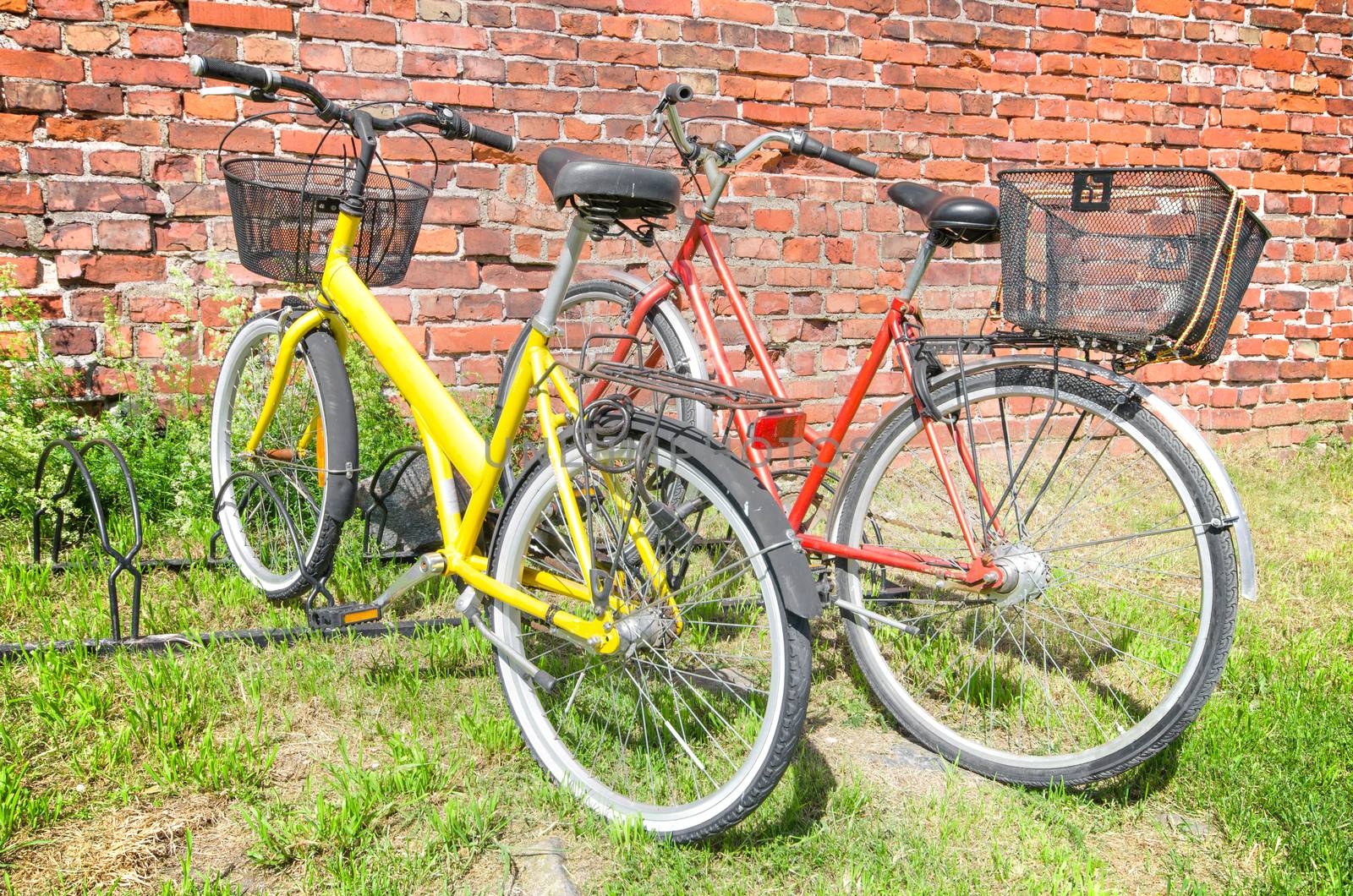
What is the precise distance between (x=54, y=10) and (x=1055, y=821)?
12.3 feet

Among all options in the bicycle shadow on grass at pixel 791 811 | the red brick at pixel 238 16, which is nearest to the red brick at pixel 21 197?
the red brick at pixel 238 16

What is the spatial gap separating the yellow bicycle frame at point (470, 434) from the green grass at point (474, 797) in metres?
0.37

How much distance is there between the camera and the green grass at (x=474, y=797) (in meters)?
1.77

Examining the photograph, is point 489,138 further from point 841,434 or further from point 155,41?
point 155,41

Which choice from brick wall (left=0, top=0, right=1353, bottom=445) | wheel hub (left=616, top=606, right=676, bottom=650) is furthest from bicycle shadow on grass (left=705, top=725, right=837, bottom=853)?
brick wall (left=0, top=0, right=1353, bottom=445)

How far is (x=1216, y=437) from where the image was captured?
4.80 meters

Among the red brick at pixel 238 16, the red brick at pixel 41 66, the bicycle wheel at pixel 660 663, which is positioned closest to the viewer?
the bicycle wheel at pixel 660 663

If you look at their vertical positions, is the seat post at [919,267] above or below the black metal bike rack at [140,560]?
above

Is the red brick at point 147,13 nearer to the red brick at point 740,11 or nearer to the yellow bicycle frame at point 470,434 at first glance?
the yellow bicycle frame at point 470,434

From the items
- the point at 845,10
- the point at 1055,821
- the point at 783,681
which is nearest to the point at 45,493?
the point at 783,681

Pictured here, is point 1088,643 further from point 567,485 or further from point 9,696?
point 9,696

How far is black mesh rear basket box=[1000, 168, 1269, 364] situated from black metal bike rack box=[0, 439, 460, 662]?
1743mm

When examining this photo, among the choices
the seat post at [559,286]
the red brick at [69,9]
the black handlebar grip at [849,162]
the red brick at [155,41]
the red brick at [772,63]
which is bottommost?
the seat post at [559,286]

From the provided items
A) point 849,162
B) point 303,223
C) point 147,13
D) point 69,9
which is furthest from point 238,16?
point 849,162
